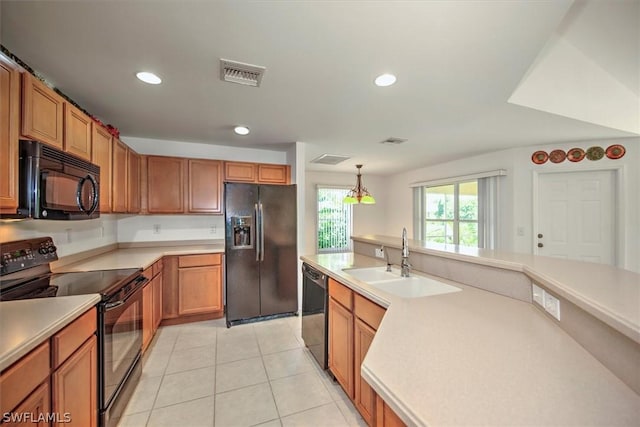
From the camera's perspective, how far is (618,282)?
972mm

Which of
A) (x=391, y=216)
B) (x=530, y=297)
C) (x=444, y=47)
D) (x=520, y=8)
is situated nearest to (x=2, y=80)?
(x=444, y=47)

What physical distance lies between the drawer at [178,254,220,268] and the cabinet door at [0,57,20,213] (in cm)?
184

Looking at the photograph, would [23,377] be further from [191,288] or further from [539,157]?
[539,157]

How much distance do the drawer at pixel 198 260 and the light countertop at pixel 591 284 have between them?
272cm

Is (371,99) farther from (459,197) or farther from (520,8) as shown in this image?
(459,197)

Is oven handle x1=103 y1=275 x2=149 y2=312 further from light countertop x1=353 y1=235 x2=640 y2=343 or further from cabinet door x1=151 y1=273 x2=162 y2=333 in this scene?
light countertop x1=353 y1=235 x2=640 y2=343

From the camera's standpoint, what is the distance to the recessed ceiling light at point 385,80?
189 cm

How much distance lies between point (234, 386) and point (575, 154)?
4.96 metres

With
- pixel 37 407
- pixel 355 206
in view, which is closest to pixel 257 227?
pixel 37 407

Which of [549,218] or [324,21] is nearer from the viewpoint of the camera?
[324,21]

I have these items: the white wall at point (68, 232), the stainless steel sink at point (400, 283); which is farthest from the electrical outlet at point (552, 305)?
the white wall at point (68, 232)

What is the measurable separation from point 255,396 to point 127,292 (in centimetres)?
117

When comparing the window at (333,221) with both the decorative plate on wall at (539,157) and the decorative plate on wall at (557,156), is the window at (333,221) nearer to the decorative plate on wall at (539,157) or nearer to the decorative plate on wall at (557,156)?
the decorative plate on wall at (539,157)

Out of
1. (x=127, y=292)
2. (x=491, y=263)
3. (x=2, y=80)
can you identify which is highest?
(x=2, y=80)
